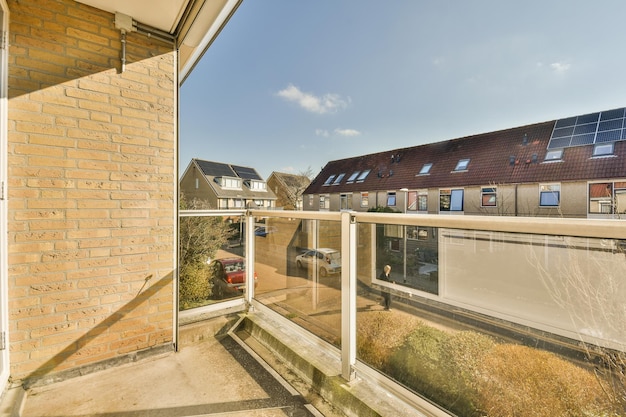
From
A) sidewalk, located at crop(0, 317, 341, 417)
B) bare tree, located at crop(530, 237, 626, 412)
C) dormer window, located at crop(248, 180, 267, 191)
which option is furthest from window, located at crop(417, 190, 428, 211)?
bare tree, located at crop(530, 237, 626, 412)

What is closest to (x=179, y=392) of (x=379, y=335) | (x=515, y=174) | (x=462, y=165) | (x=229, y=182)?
(x=379, y=335)

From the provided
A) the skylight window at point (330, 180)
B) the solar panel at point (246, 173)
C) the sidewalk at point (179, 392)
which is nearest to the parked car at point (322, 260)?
the sidewalk at point (179, 392)

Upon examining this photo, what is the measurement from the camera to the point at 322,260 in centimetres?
192

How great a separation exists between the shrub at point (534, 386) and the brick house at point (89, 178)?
7.07ft

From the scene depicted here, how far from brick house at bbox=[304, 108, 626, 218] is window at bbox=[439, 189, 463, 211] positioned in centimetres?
5

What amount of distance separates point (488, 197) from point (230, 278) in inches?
657

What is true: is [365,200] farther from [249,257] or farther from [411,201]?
[249,257]

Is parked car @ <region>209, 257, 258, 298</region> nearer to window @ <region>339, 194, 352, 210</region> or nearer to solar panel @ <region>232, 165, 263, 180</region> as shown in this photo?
window @ <region>339, 194, 352, 210</region>

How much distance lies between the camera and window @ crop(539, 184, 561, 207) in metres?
13.4

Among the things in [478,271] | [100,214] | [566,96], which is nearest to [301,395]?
[478,271]

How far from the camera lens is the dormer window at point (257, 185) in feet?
89.5

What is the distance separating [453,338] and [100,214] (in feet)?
7.48

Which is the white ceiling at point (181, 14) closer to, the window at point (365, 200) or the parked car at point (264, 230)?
the parked car at point (264, 230)

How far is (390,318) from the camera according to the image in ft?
4.74
